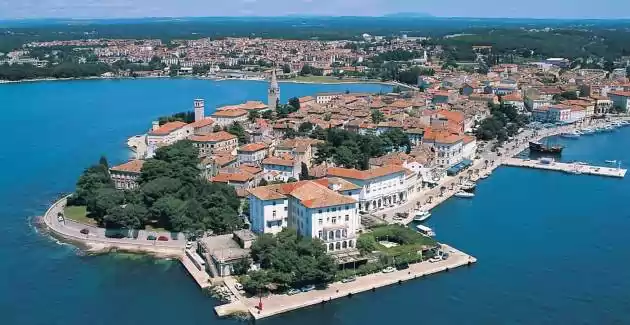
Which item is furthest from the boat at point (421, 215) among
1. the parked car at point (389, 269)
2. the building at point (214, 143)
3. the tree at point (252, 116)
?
the tree at point (252, 116)

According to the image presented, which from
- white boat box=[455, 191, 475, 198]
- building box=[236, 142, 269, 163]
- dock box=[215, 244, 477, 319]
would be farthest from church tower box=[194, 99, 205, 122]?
dock box=[215, 244, 477, 319]

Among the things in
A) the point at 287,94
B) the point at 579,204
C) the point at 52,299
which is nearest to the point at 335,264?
the point at 52,299

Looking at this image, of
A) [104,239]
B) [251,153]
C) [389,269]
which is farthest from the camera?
[251,153]

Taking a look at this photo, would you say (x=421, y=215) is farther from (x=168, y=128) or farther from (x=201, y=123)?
(x=201, y=123)

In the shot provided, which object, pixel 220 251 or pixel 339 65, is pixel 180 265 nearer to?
pixel 220 251

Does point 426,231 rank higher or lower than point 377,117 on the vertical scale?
lower

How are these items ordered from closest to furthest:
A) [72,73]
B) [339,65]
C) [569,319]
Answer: [569,319] → [72,73] → [339,65]

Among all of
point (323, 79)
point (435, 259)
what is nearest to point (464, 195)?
point (435, 259)
